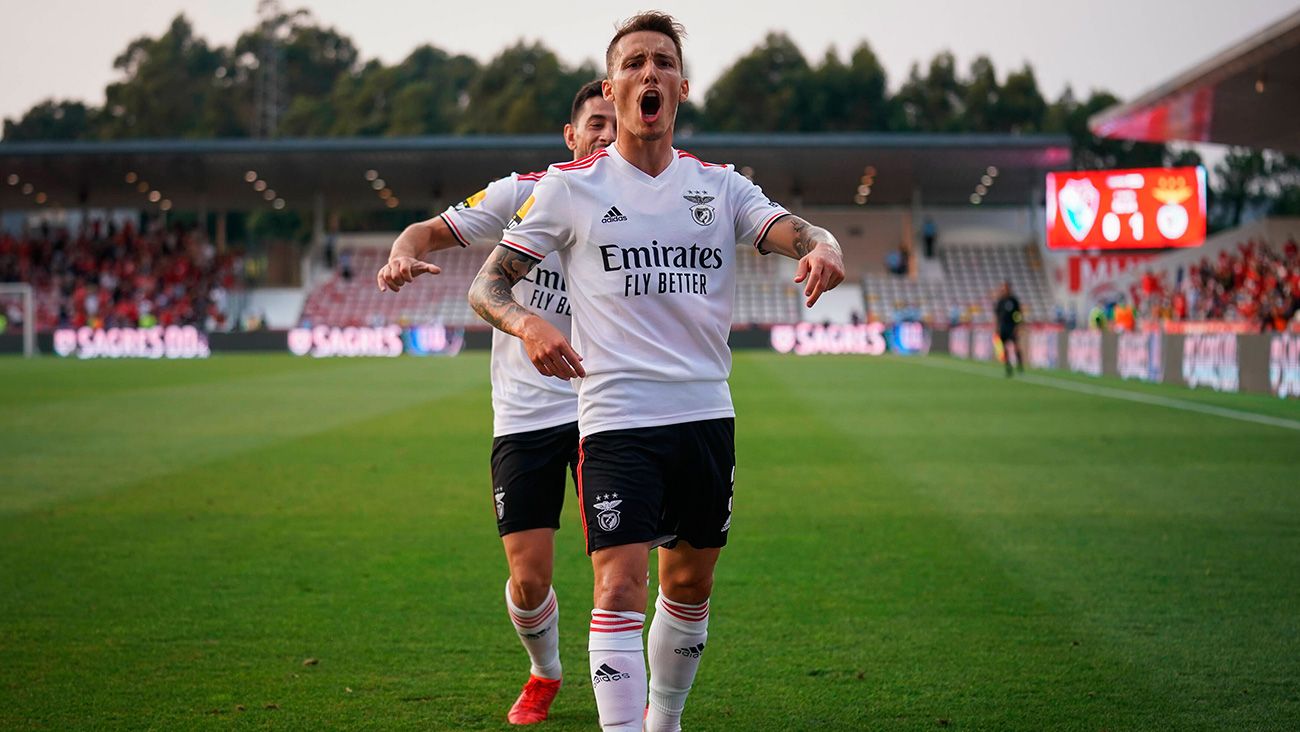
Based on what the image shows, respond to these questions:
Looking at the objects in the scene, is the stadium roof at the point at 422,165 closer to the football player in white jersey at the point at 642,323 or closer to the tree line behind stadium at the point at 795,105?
the tree line behind stadium at the point at 795,105

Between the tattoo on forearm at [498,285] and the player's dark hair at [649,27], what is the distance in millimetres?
614

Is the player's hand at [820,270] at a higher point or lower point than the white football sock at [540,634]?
higher

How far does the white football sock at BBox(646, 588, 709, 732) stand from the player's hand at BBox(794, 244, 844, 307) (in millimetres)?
1035

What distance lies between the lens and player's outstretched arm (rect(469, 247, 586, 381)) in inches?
151

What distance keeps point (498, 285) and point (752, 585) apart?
3546 millimetres

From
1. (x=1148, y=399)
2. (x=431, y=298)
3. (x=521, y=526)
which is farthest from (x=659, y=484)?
(x=431, y=298)

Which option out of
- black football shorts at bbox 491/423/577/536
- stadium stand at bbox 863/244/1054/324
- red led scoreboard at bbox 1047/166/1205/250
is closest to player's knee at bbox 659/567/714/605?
black football shorts at bbox 491/423/577/536

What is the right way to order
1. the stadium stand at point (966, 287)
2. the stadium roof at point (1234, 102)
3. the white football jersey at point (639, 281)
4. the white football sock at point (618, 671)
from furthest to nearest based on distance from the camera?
the stadium stand at point (966, 287) < the stadium roof at point (1234, 102) < the white football jersey at point (639, 281) < the white football sock at point (618, 671)

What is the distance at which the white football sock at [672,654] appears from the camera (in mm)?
4215

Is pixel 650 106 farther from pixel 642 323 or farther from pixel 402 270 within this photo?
pixel 402 270

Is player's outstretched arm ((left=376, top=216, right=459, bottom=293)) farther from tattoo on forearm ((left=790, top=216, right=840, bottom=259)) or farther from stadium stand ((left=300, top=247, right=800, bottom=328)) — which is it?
stadium stand ((left=300, top=247, right=800, bottom=328))

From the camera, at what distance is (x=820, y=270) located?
3824mm

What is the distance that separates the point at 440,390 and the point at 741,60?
61.6 metres

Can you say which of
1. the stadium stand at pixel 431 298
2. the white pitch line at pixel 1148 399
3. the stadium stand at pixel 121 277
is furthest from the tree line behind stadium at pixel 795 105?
the white pitch line at pixel 1148 399
